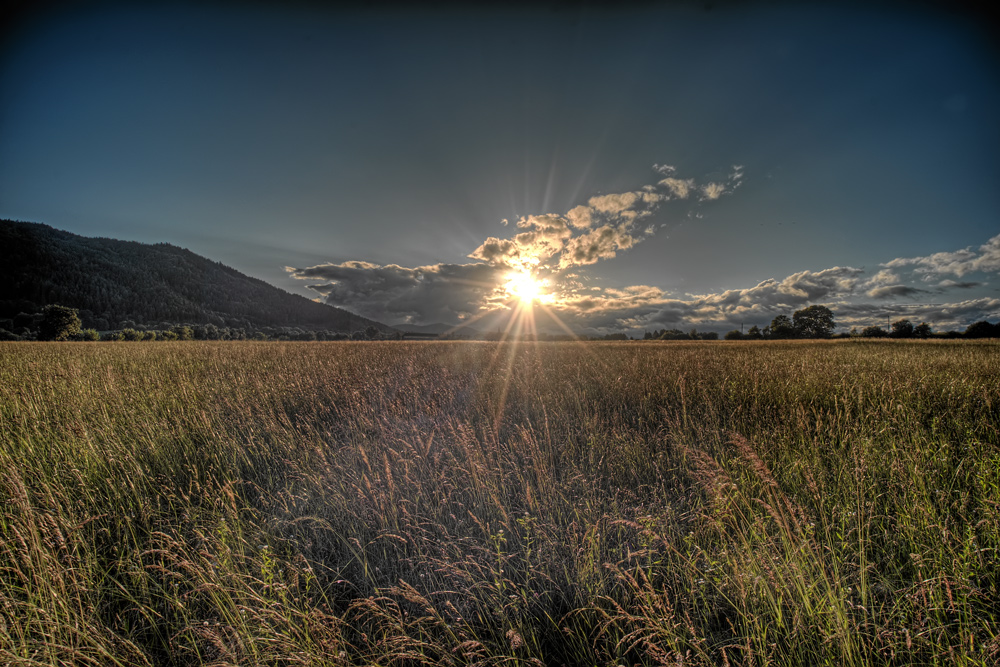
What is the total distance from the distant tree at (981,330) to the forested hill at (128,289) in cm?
16767

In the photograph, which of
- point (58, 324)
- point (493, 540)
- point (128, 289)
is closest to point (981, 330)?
point (493, 540)

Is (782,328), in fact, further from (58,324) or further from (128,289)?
(128,289)

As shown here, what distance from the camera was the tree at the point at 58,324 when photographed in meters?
55.3

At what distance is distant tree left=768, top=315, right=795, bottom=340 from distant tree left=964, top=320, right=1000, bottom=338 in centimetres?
2718

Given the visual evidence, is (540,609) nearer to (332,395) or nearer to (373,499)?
(373,499)

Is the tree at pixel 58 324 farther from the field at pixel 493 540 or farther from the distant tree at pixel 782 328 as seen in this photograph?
the distant tree at pixel 782 328

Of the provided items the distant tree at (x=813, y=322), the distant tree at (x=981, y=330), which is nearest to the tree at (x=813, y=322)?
the distant tree at (x=813, y=322)

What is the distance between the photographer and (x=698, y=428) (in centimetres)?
446

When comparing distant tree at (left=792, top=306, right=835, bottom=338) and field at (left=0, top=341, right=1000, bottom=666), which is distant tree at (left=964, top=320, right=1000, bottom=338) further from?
field at (left=0, top=341, right=1000, bottom=666)

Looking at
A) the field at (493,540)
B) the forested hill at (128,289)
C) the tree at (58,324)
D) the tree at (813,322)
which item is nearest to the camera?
the field at (493,540)

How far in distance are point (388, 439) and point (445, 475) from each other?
4.08 feet

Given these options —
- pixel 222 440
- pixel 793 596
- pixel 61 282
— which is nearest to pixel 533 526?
pixel 793 596

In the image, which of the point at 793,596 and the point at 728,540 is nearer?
the point at 793,596

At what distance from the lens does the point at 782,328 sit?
288 feet
